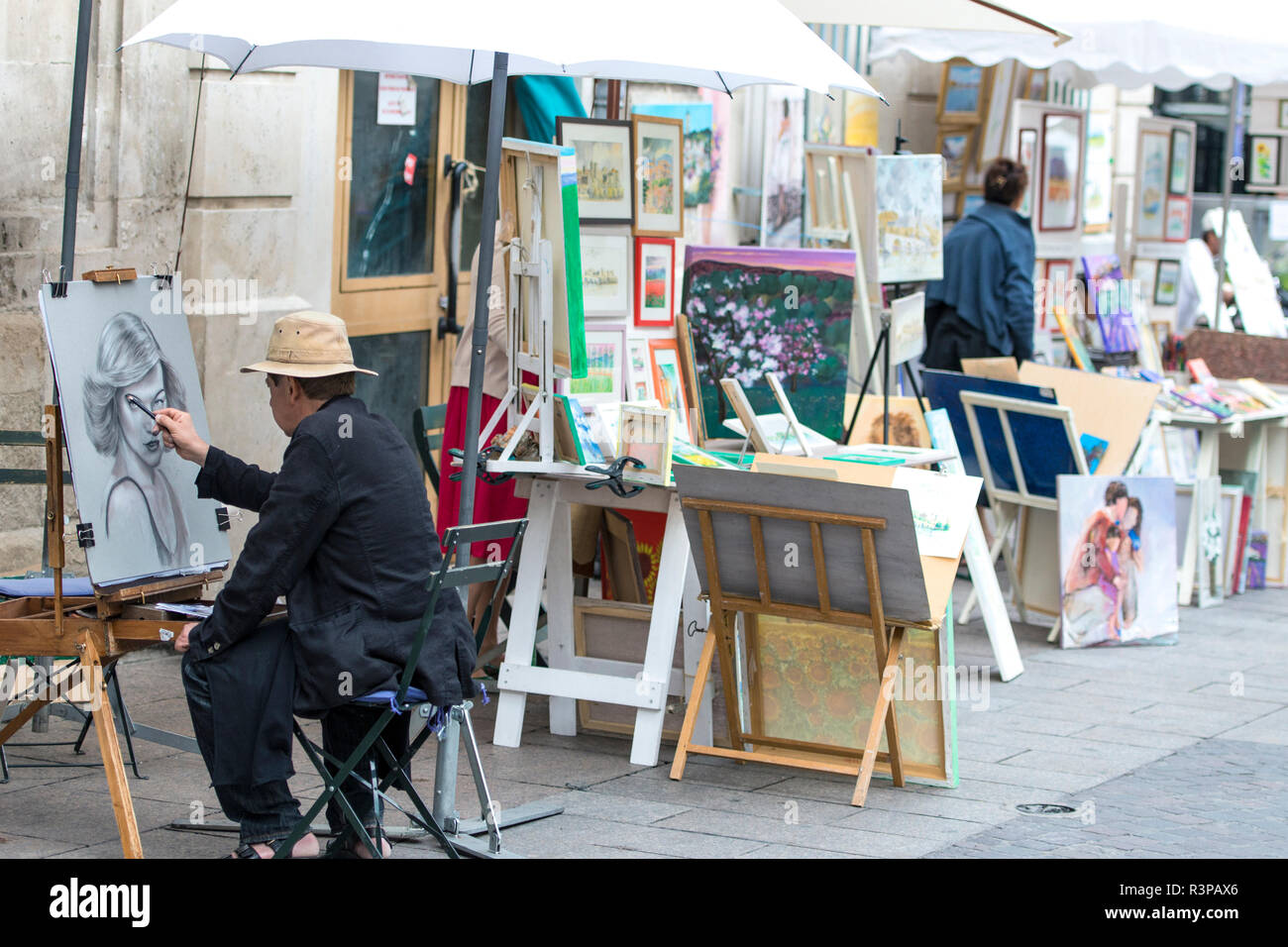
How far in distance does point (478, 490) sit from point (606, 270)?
828 millimetres

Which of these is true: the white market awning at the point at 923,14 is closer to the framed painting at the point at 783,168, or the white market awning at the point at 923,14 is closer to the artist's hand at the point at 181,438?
the framed painting at the point at 783,168

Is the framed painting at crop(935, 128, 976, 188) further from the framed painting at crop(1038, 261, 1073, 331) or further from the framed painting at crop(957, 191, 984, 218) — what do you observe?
the framed painting at crop(1038, 261, 1073, 331)

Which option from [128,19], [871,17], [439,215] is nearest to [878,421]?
[871,17]

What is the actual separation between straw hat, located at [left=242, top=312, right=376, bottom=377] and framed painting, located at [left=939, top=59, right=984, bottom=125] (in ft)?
22.6

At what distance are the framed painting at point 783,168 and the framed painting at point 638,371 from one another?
3515mm

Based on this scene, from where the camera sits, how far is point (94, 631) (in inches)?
160

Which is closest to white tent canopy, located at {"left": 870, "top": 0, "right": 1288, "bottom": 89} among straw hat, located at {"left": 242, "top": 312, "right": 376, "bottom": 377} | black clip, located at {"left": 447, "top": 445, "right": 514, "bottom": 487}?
black clip, located at {"left": 447, "top": 445, "right": 514, "bottom": 487}

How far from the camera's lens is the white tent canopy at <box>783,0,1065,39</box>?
22.6 feet

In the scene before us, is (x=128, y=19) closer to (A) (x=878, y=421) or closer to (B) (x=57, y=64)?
(B) (x=57, y=64)

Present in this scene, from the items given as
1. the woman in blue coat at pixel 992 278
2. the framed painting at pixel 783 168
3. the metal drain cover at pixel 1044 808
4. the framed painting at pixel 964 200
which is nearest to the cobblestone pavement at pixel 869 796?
the metal drain cover at pixel 1044 808

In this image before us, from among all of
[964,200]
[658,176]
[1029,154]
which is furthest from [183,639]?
[964,200]

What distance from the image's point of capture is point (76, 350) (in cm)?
408
